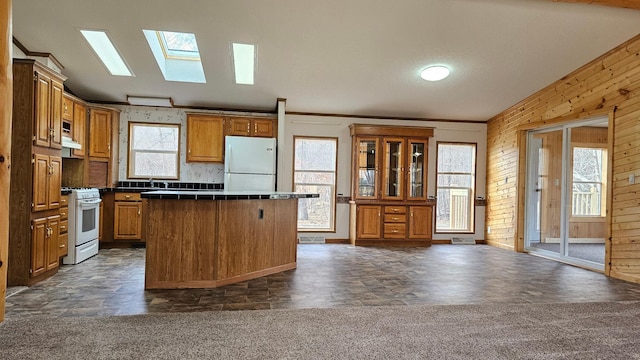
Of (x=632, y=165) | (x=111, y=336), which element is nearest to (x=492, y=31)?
(x=632, y=165)

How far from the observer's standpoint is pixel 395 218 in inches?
250

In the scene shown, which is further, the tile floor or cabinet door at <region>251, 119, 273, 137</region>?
cabinet door at <region>251, 119, 273, 137</region>

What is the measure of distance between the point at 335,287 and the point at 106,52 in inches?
172

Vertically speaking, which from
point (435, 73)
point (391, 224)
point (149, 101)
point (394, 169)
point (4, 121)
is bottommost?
point (391, 224)

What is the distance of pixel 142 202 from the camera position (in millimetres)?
5602

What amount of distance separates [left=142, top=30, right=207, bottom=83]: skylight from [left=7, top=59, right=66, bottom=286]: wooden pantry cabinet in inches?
67.4

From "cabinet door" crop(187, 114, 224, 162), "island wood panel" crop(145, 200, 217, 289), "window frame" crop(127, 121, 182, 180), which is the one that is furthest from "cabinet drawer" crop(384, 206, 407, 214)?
"window frame" crop(127, 121, 182, 180)

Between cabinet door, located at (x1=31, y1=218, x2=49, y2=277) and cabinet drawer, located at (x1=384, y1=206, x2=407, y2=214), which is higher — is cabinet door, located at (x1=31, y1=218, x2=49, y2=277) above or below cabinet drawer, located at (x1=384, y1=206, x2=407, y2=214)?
below

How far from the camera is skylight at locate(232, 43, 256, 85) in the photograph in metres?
4.95

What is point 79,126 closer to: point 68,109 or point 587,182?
point 68,109

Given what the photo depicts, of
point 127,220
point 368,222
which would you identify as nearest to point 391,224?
point 368,222

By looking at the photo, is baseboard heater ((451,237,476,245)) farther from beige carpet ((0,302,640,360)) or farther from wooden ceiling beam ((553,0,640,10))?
wooden ceiling beam ((553,0,640,10))

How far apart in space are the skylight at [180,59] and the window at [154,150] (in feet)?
3.86

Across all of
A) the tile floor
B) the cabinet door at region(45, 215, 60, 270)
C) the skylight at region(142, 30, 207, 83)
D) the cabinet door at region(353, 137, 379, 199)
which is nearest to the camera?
the tile floor
